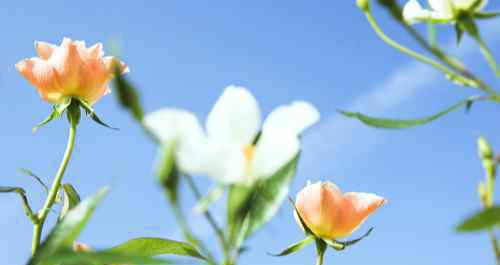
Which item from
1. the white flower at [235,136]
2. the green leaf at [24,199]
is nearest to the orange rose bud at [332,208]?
the green leaf at [24,199]

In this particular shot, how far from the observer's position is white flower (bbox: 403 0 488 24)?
0.57 m

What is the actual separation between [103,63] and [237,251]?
0.86 metres

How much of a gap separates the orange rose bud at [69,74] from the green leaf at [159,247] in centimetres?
48

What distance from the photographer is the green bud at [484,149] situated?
0.46m

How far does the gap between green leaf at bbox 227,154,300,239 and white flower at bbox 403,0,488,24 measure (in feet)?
0.65

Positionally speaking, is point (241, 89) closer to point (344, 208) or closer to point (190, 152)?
point (190, 152)

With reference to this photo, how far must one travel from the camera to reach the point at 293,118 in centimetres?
35

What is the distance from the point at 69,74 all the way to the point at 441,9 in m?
0.68

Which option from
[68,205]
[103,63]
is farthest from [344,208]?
[103,63]

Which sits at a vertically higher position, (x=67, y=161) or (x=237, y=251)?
(x=237, y=251)

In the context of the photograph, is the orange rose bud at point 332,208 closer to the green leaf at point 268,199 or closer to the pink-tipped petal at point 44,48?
the green leaf at point 268,199

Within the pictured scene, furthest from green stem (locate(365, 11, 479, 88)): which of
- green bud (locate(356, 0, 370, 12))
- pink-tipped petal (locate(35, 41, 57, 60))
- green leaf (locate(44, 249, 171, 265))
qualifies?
pink-tipped petal (locate(35, 41, 57, 60))

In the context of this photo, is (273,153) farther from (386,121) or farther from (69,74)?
(69,74)

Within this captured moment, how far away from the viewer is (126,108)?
0.94 feet
